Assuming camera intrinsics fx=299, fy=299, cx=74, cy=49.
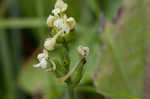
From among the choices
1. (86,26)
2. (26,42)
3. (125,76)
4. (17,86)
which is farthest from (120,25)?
(26,42)

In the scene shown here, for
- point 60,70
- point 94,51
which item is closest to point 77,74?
point 60,70

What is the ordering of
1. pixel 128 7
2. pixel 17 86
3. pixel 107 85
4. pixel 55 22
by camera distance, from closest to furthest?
pixel 55 22 → pixel 107 85 → pixel 128 7 → pixel 17 86

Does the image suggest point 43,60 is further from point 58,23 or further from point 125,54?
point 125,54

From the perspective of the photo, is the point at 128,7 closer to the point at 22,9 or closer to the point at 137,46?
the point at 137,46

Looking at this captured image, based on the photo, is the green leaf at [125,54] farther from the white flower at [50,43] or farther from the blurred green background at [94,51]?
the white flower at [50,43]

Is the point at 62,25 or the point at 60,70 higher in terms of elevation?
the point at 62,25

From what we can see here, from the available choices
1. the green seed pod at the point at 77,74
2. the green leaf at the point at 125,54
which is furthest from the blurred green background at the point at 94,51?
the green seed pod at the point at 77,74

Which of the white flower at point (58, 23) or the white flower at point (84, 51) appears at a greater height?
the white flower at point (58, 23)

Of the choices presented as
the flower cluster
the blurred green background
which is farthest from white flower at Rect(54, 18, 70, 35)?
the blurred green background
